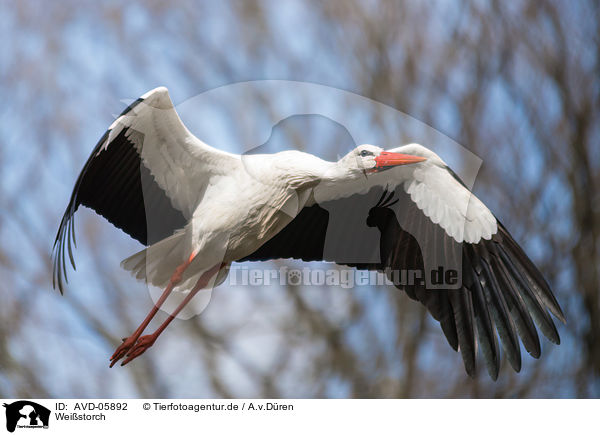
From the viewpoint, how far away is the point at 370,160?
2.80 m

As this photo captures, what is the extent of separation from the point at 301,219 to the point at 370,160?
0.65m

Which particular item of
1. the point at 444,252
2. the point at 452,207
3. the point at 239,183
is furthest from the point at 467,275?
the point at 239,183

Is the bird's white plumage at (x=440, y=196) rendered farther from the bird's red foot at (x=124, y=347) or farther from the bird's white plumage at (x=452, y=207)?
the bird's red foot at (x=124, y=347)

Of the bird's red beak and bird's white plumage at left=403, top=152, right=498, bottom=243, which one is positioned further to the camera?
bird's white plumage at left=403, top=152, right=498, bottom=243

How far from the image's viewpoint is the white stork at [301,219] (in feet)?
9.27

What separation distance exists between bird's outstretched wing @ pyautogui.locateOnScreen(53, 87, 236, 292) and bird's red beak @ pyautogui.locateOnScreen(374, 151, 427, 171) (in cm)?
65

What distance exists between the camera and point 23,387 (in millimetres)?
4922

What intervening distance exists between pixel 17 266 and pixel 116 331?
93 cm

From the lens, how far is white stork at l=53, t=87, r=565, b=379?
2826mm

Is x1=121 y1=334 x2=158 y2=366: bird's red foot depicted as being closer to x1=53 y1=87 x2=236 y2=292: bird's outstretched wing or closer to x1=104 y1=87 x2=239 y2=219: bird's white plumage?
x1=53 y1=87 x2=236 y2=292: bird's outstretched wing
